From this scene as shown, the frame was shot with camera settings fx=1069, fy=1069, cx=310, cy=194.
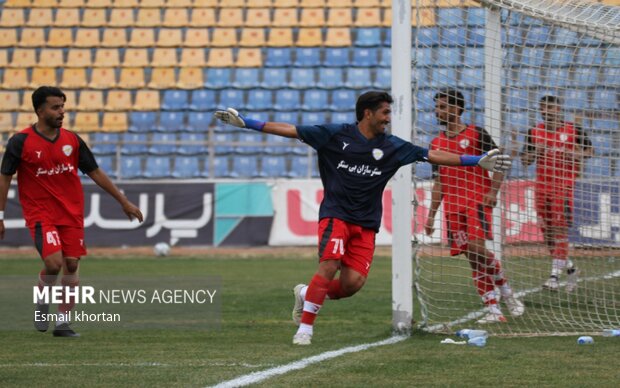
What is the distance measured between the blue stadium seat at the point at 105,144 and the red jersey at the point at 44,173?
37.6 ft

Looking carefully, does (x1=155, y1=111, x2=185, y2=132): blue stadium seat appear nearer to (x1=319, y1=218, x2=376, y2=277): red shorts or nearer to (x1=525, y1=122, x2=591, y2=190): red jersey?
(x1=525, y1=122, x2=591, y2=190): red jersey

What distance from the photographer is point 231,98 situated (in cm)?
2466

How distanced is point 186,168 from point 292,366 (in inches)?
602

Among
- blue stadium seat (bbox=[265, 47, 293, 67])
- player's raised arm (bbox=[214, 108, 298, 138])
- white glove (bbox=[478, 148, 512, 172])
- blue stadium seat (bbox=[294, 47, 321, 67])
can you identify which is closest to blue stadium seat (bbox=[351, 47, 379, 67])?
blue stadium seat (bbox=[294, 47, 321, 67])

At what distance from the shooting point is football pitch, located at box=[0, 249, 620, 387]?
20.2 feet

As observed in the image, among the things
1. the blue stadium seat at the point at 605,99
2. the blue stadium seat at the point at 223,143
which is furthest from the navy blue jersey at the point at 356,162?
the blue stadium seat at the point at 223,143

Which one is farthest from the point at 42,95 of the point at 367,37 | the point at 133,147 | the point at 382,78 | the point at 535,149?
the point at 367,37

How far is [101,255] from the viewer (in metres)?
19.7

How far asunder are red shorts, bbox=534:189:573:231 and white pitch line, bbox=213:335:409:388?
9.92ft

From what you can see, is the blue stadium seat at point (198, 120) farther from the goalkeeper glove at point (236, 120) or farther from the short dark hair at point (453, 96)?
the goalkeeper glove at point (236, 120)

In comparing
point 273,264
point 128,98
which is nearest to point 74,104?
point 128,98

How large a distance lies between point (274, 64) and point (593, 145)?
15.6m

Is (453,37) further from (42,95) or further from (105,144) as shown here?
(105,144)

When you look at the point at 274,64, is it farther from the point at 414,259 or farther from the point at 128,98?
the point at 414,259
